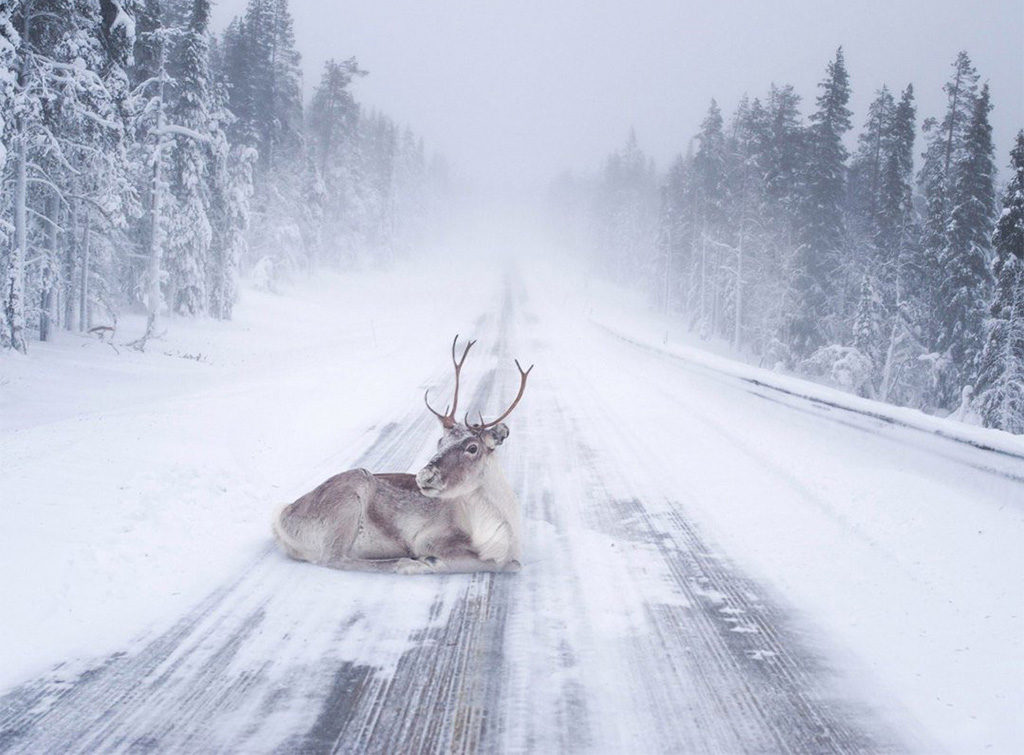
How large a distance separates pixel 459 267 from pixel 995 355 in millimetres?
70457

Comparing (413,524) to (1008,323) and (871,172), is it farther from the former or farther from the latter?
(871,172)

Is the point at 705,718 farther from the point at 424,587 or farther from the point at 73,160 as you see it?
the point at 73,160

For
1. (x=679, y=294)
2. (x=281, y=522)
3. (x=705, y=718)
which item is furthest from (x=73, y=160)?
(x=679, y=294)

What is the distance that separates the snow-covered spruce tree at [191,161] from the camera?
24.1 metres

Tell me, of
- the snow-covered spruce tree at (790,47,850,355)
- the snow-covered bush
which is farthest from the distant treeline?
the snow-covered spruce tree at (790,47,850,355)

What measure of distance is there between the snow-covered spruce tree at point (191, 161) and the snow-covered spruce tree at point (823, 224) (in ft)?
97.4

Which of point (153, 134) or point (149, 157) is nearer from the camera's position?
point (153, 134)

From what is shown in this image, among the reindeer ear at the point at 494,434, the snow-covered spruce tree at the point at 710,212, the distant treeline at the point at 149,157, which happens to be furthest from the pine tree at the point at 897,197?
the reindeer ear at the point at 494,434

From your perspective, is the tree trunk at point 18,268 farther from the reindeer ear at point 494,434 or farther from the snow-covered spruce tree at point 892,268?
the snow-covered spruce tree at point 892,268

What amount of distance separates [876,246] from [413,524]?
33305mm

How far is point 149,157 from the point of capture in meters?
22.2

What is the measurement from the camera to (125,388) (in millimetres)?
14625

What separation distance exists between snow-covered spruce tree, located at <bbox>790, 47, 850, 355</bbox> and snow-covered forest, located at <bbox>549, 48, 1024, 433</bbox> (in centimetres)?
8

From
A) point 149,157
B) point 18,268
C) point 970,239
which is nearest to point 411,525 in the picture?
point 18,268
